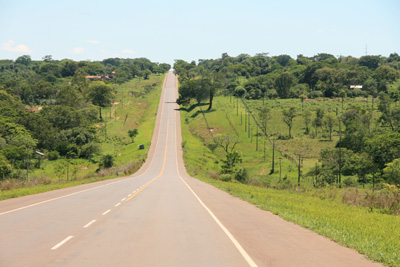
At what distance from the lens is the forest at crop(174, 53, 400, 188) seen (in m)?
65.7

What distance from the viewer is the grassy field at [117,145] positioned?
139 feet

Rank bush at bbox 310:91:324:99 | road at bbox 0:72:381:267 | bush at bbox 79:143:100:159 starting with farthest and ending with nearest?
bush at bbox 310:91:324:99 < bush at bbox 79:143:100:159 < road at bbox 0:72:381:267

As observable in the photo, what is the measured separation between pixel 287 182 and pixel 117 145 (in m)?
64.4

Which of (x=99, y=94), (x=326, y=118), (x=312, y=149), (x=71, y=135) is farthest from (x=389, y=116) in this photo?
(x=99, y=94)

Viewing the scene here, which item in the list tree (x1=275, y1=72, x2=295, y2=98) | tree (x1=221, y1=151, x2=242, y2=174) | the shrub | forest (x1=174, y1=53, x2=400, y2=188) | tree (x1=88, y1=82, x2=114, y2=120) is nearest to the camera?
tree (x1=221, y1=151, x2=242, y2=174)

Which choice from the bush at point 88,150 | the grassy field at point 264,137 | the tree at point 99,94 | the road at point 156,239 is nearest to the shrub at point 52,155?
the bush at point 88,150

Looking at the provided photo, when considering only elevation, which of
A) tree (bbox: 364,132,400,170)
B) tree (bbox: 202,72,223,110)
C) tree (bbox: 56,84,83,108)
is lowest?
tree (bbox: 364,132,400,170)

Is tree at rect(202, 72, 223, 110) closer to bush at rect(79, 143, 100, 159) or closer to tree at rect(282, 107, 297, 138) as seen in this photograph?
tree at rect(282, 107, 297, 138)

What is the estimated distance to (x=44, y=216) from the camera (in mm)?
13164

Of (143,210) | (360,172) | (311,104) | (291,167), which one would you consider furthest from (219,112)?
(143,210)

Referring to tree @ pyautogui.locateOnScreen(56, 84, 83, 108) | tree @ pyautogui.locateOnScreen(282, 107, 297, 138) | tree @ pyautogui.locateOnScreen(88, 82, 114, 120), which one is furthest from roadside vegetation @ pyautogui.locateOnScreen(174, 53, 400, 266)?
tree @ pyautogui.locateOnScreen(56, 84, 83, 108)

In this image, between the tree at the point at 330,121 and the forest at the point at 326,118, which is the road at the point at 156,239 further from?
the tree at the point at 330,121

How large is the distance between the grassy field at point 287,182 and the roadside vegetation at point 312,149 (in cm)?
7

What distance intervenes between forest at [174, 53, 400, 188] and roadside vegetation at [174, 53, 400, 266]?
27 cm
